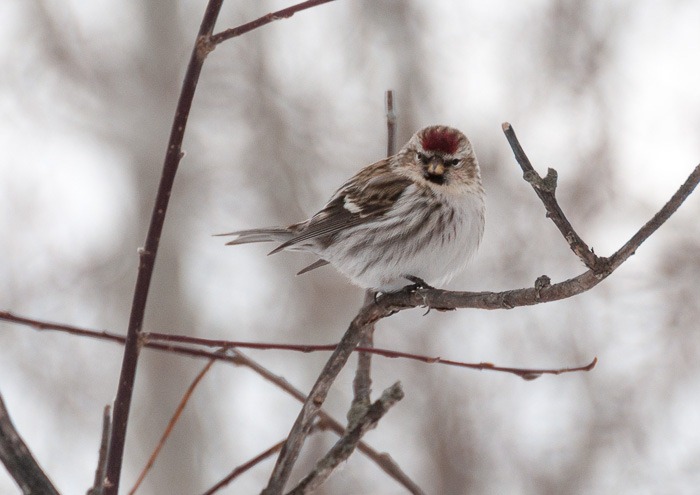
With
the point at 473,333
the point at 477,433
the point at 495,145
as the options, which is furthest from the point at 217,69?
the point at 477,433

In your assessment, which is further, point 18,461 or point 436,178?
point 436,178

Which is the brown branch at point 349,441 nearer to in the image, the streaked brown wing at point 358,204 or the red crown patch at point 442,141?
the streaked brown wing at point 358,204

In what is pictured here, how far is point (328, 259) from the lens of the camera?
12.3 ft

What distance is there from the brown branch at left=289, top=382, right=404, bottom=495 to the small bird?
5.05 ft

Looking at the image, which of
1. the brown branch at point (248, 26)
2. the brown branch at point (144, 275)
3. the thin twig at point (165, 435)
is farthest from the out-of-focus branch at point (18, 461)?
the brown branch at point (248, 26)

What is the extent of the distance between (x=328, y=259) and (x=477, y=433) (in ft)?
11.8

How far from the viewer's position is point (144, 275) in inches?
60.2

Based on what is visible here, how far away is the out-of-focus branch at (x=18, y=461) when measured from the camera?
134 centimetres

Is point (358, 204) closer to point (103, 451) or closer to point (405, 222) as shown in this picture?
point (405, 222)

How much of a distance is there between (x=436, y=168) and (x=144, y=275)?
2.21 meters

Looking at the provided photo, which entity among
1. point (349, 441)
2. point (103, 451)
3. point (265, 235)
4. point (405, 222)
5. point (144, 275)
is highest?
point (265, 235)

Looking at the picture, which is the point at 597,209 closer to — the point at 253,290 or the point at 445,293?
the point at 253,290

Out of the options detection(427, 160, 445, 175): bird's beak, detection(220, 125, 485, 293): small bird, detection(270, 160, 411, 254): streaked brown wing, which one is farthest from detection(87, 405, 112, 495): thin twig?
detection(427, 160, 445, 175): bird's beak

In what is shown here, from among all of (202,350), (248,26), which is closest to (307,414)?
(202,350)
